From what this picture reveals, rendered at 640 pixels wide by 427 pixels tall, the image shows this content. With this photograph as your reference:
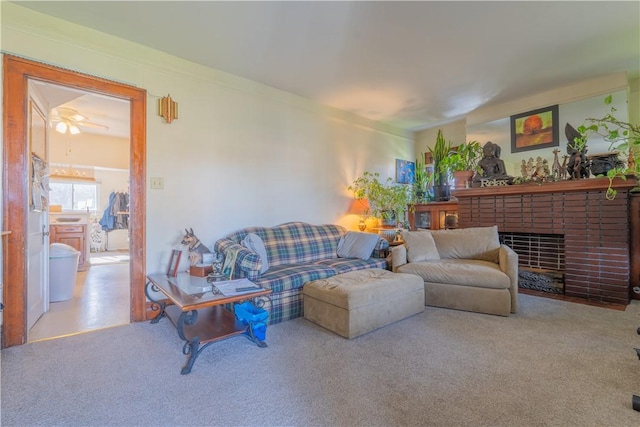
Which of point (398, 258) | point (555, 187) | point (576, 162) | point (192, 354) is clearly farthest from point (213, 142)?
point (576, 162)

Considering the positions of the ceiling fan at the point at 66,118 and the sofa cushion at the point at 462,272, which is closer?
the sofa cushion at the point at 462,272

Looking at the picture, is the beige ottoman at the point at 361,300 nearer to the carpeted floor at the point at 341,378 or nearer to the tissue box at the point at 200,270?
the carpeted floor at the point at 341,378

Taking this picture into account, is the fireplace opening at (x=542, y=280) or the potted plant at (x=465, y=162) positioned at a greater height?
the potted plant at (x=465, y=162)

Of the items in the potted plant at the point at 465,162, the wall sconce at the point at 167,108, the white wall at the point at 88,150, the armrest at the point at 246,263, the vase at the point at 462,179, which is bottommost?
the armrest at the point at 246,263

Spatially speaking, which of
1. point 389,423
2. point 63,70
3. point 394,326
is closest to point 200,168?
point 63,70

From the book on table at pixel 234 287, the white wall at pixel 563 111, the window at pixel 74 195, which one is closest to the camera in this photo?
the book on table at pixel 234 287

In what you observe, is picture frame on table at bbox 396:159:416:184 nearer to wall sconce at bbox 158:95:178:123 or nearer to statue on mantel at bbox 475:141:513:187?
statue on mantel at bbox 475:141:513:187

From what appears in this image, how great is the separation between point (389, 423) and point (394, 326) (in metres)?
1.22

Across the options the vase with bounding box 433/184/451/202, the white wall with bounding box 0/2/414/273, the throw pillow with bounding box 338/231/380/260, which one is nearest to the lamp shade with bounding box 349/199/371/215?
the white wall with bounding box 0/2/414/273

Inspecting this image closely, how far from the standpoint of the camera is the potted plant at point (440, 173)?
4914 mm

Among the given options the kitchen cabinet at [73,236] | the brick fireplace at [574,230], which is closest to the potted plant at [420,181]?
the brick fireplace at [574,230]

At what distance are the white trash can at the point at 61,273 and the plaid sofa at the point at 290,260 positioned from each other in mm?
1898

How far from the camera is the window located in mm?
6730

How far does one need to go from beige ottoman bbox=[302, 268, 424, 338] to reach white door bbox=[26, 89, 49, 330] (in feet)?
7.86
